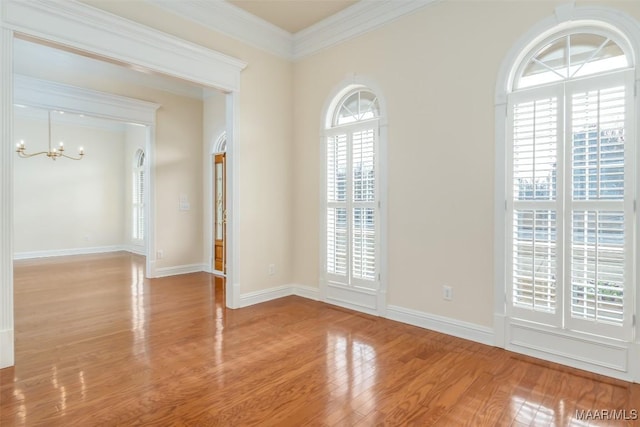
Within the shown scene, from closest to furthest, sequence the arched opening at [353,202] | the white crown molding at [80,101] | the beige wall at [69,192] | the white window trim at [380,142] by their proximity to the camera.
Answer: the white window trim at [380,142] → the arched opening at [353,202] → the white crown molding at [80,101] → the beige wall at [69,192]

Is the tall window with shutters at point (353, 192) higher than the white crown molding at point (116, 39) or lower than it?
lower

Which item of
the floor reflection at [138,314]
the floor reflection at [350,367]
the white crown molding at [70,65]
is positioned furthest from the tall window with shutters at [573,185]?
the white crown molding at [70,65]

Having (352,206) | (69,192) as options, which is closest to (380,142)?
(352,206)

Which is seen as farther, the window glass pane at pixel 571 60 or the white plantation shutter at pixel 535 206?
the white plantation shutter at pixel 535 206

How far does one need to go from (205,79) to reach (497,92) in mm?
3007

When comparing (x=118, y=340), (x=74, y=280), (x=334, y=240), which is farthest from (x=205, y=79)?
(x=74, y=280)

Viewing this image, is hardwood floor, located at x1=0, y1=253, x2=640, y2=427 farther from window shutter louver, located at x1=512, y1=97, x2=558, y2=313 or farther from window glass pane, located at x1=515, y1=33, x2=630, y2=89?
window glass pane, located at x1=515, y1=33, x2=630, y2=89

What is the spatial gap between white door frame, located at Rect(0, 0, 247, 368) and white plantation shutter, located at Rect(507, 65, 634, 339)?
9.98ft

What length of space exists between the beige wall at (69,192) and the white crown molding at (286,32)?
21.3ft

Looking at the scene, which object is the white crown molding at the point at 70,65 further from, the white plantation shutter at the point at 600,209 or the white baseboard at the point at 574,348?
the white baseboard at the point at 574,348

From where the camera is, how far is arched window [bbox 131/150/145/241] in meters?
8.84

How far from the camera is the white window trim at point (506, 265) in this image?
242cm

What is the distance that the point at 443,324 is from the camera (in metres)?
3.37

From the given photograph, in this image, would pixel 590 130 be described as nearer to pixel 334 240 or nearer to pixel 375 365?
pixel 375 365
